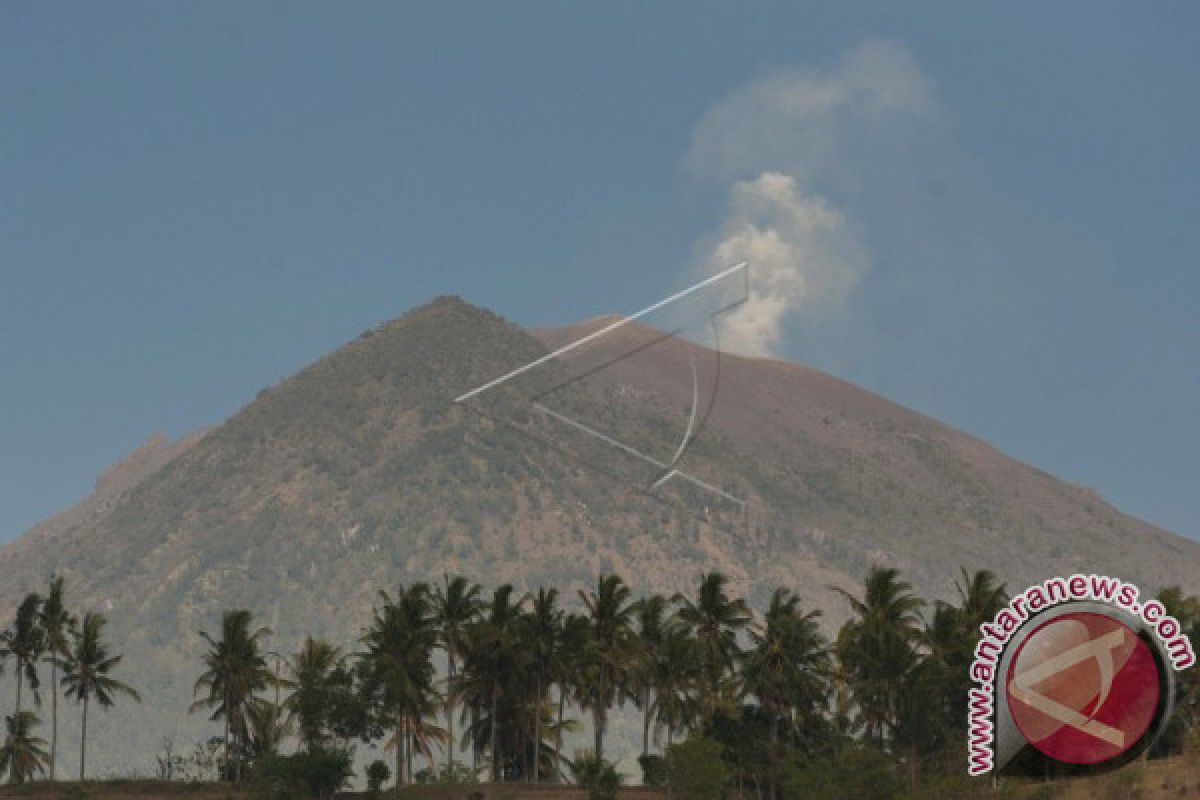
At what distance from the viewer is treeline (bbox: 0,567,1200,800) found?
5930 inches

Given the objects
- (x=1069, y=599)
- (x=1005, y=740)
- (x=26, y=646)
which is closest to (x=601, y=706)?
(x=26, y=646)

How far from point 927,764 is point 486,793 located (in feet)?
112

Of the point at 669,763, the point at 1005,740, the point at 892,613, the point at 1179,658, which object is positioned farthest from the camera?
the point at 892,613

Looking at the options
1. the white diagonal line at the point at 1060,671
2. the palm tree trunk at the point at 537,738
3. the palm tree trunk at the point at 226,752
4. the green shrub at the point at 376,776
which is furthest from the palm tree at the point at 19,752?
the white diagonal line at the point at 1060,671

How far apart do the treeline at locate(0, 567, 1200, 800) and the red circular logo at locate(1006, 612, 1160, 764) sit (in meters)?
57.5

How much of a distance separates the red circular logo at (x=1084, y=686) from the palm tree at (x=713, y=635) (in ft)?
257

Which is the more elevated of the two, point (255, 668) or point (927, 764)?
point (255, 668)

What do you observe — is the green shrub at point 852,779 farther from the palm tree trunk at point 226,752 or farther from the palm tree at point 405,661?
the palm tree trunk at point 226,752

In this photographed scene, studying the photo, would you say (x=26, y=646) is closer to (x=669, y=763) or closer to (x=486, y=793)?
(x=486, y=793)

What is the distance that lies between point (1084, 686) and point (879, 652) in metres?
67.5

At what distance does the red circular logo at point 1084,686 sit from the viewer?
79.5m

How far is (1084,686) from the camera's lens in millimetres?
83250

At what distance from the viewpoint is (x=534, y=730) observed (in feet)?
570

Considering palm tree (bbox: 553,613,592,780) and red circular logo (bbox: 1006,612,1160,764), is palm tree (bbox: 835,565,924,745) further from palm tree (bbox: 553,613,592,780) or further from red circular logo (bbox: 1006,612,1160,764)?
red circular logo (bbox: 1006,612,1160,764)
